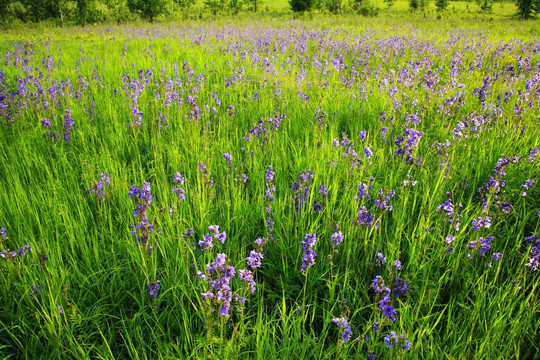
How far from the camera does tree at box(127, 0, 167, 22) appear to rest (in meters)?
23.5

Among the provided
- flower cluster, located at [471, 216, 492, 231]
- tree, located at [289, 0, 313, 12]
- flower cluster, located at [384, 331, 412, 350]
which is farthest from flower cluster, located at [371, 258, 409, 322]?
tree, located at [289, 0, 313, 12]

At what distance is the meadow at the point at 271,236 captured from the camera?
145cm

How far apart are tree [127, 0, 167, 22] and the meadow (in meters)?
23.6

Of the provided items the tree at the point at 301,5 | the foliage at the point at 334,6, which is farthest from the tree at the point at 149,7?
the foliage at the point at 334,6

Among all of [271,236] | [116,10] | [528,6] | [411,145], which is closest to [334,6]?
[528,6]

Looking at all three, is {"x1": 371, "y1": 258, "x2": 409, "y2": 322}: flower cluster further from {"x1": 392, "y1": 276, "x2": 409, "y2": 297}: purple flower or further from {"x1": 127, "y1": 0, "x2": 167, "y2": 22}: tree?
{"x1": 127, "y1": 0, "x2": 167, "y2": 22}: tree

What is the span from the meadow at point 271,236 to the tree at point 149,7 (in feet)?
77.5

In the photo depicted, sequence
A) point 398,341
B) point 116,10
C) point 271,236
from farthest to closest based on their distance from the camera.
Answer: point 116,10 → point 271,236 → point 398,341

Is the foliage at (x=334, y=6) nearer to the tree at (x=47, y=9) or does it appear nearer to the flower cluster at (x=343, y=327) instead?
the tree at (x=47, y=9)

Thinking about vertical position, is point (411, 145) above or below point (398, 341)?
above

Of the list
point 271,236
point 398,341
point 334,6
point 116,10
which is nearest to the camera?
point 398,341

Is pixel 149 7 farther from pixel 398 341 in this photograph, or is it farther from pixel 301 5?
pixel 398 341

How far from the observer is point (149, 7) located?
78.1 feet

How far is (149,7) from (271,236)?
90.6 ft
